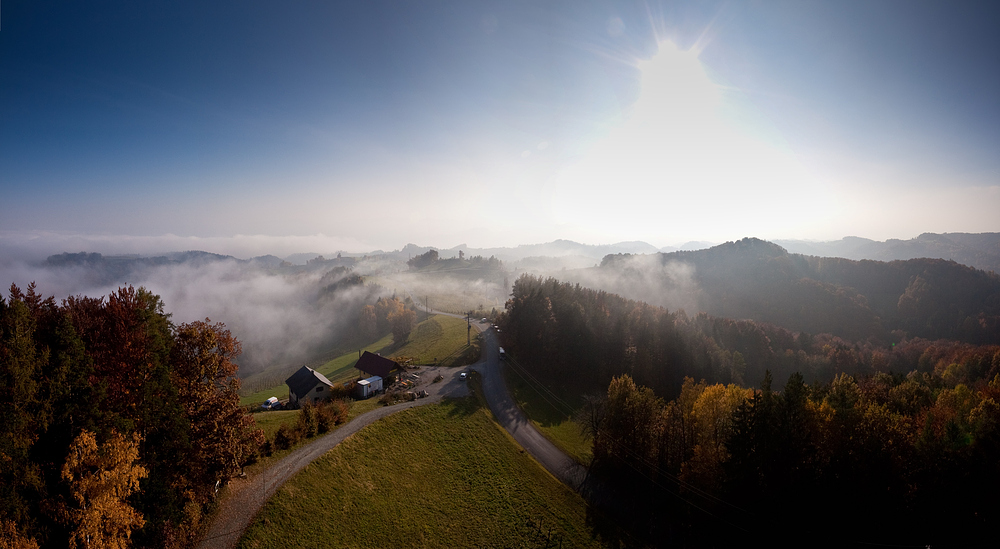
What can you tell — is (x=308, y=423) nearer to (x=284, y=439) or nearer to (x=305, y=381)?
(x=284, y=439)

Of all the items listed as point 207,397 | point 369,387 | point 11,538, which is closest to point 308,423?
point 207,397

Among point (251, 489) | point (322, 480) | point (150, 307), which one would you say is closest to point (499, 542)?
point (322, 480)

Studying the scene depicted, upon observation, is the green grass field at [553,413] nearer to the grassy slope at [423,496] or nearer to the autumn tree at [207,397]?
the grassy slope at [423,496]

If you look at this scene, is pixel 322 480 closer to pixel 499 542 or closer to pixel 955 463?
pixel 499 542

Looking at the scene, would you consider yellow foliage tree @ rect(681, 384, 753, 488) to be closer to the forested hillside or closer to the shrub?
the forested hillside

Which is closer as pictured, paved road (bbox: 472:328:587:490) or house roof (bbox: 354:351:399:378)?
paved road (bbox: 472:328:587:490)

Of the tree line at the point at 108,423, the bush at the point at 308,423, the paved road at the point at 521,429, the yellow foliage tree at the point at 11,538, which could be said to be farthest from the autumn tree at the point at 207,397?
the paved road at the point at 521,429

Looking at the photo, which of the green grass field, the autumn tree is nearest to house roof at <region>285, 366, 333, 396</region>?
the green grass field
